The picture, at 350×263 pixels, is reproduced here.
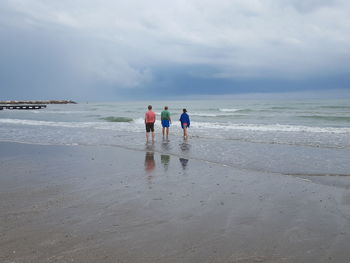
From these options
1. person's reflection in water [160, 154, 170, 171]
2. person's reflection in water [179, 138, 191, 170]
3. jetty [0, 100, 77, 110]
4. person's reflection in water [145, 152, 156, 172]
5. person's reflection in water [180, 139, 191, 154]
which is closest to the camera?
person's reflection in water [145, 152, 156, 172]

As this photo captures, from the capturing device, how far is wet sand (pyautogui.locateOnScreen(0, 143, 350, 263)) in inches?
160

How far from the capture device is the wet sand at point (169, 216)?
407 cm

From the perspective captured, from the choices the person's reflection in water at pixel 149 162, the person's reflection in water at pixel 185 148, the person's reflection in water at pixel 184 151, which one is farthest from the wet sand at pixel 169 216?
the person's reflection in water at pixel 185 148

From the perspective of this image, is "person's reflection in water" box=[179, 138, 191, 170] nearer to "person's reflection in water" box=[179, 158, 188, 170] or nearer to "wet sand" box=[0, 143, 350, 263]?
"person's reflection in water" box=[179, 158, 188, 170]

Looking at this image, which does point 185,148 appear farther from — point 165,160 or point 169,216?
point 169,216

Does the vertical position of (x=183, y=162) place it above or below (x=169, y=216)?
below

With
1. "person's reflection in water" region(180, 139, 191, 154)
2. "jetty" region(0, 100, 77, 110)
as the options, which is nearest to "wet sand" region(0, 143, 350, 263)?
"person's reflection in water" region(180, 139, 191, 154)

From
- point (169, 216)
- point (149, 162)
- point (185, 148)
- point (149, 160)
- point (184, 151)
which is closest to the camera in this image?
point (169, 216)

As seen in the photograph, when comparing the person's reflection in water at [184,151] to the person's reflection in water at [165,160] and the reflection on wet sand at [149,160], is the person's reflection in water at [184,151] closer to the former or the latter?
the person's reflection in water at [165,160]

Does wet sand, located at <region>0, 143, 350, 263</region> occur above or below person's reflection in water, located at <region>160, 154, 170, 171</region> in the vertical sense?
above

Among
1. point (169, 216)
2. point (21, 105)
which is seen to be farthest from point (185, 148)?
point (21, 105)

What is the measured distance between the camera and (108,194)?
6.67m

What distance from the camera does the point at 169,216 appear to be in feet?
17.6

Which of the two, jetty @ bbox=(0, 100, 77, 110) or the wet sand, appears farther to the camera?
jetty @ bbox=(0, 100, 77, 110)
